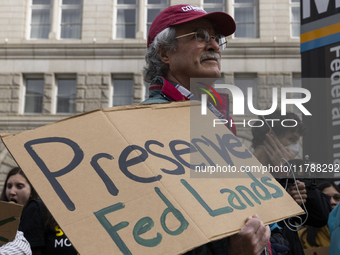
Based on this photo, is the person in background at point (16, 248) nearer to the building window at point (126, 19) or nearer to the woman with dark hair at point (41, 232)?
the woman with dark hair at point (41, 232)

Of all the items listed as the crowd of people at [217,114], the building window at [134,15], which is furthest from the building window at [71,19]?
the crowd of people at [217,114]

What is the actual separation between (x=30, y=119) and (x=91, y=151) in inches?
478

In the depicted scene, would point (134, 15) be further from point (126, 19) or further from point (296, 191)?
point (296, 191)

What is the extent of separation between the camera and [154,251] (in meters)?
1.16

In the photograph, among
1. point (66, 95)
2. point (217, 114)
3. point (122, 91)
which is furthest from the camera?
point (122, 91)

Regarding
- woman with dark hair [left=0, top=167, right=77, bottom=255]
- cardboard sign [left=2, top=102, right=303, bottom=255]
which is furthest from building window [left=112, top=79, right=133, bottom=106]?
cardboard sign [left=2, top=102, right=303, bottom=255]

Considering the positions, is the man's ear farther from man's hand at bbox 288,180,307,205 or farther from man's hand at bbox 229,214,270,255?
man's hand at bbox 288,180,307,205

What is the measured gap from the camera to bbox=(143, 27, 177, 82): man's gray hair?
1911 mm

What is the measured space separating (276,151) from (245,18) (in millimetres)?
11704

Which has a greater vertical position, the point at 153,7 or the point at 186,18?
the point at 153,7

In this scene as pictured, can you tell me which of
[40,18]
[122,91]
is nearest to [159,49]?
[122,91]

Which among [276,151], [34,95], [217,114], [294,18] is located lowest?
[276,151]

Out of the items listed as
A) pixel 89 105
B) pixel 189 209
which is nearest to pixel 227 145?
pixel 189 209

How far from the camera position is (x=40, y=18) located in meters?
14.1
